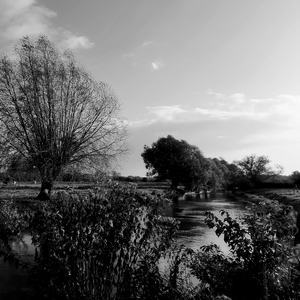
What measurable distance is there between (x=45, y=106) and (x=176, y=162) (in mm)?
58624

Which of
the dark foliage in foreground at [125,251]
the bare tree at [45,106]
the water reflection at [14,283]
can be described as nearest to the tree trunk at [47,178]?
the bare tree at [45,106]

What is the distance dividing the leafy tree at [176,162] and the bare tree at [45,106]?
182 feet

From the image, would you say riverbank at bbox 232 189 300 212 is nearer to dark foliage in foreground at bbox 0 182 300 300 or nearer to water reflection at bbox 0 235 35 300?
water reflection at bbox 0 235 35 300

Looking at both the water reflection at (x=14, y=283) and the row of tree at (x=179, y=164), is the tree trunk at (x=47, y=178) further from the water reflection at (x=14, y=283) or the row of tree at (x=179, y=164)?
the row of tree at (x=179, y=164)

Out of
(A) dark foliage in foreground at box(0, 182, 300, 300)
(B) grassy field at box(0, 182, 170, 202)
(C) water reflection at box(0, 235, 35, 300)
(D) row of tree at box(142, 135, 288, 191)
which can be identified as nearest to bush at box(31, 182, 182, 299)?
(A) dark foliage in foreground at box(0, 182, 300, 300)

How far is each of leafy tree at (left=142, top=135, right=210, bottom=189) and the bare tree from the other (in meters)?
55.5

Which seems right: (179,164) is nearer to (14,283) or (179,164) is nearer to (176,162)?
(176,162)

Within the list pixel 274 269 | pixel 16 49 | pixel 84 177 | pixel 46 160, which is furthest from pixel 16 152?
pixel 274 269

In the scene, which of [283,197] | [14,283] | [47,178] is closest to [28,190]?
[47,178]

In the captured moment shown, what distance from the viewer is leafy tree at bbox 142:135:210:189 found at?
84.4 m

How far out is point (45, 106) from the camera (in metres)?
28.9

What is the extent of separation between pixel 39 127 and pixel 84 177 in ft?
21.0

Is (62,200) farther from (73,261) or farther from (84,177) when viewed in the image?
(84,177)

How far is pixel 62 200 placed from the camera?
704cm
